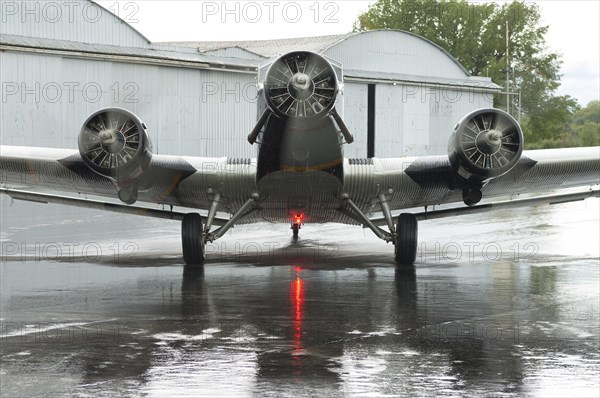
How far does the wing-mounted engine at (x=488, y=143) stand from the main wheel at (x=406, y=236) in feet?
5.63

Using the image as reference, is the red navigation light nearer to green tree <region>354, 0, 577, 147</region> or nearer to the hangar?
the hangar

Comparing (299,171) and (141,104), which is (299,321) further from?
(141,104)

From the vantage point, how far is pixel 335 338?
933 cm

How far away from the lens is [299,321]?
10461mm

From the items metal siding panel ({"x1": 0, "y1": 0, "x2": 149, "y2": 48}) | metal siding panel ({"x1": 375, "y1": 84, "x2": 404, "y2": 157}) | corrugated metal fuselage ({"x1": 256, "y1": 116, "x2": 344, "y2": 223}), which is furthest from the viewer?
metal siding panel ({"x1": 375, "y1": 84, "x2": 404, "y2": 157})

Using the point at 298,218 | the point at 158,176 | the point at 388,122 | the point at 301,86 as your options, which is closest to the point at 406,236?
the point at 298,218

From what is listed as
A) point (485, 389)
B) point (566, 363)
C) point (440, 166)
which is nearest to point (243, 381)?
point (485, 389)

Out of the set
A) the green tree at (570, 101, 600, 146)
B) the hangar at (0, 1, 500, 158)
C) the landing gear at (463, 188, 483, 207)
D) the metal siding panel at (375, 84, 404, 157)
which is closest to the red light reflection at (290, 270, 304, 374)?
the landing gear at (463, 188, 483, 207)

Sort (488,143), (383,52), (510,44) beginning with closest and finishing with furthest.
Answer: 1. (488,143)
2. (383,52)
3. (510,44)

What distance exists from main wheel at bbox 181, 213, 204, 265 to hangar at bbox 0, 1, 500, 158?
8.13 metres

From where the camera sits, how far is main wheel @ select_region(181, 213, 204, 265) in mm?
15898

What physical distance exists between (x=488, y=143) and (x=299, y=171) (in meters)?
2.84

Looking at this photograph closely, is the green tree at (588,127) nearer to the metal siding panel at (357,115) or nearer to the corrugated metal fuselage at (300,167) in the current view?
the metal siding panel at (357,115)

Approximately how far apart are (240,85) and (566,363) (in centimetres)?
3098
